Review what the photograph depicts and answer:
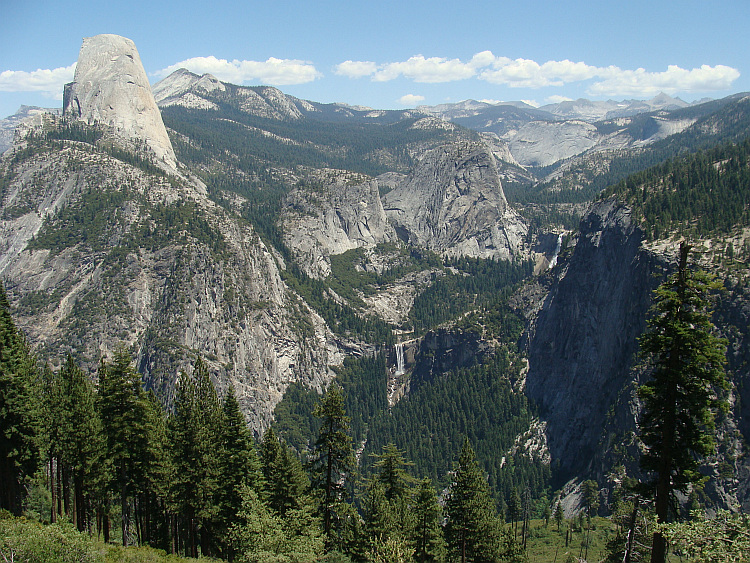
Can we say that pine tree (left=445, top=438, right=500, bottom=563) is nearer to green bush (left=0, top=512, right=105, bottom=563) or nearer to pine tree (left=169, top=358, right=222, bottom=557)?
pine tree (left=169, top=358, right=222, bottom=557)

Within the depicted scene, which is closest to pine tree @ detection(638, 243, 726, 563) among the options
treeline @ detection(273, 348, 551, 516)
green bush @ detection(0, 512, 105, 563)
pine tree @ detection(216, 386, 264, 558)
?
green bush @ detection(0, 512, 105, 563)

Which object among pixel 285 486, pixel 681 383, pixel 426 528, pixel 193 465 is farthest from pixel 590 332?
pixel 681 383

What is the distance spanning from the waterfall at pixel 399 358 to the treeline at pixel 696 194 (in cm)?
8316

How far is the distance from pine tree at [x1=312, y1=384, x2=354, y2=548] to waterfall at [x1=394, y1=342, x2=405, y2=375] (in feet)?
468

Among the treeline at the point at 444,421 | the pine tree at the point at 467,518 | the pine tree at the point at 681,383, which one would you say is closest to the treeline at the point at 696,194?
the treeline at the point at 444,421

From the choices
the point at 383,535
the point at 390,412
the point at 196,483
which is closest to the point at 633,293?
the point at 390,412

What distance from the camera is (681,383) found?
78.3 ft

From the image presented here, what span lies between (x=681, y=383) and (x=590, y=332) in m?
117

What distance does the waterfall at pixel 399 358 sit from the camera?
187 meters

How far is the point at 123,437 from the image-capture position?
41469 mm

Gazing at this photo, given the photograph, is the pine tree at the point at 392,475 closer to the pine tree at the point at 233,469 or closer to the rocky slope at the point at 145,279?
the pine tree at the point at 233,469

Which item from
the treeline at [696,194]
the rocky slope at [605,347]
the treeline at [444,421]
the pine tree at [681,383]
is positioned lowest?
the treeline at [444,421]

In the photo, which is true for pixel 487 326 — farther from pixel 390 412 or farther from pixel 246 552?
pixel 246 552

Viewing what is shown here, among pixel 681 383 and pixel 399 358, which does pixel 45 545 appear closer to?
pixel 681 383
